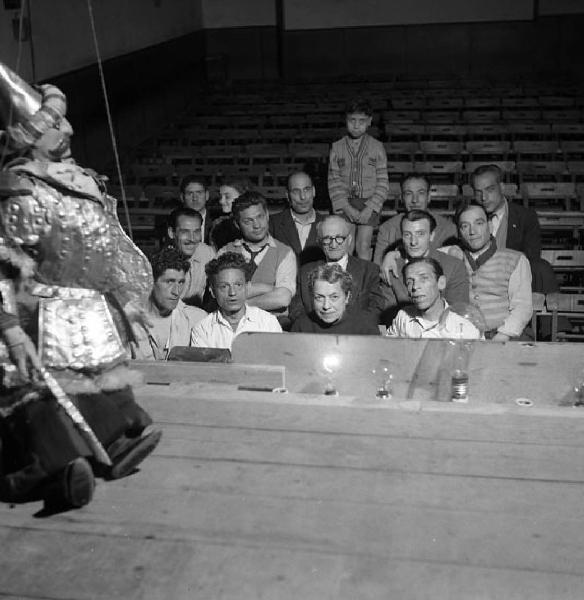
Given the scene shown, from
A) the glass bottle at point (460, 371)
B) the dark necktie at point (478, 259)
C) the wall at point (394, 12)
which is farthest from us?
the wall at point (394, 12)

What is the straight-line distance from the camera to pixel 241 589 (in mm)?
2168

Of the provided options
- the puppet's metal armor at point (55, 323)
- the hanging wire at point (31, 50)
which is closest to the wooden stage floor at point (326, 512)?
the puppet's metal armor at point (55, 323)

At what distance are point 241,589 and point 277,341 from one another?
1647mm

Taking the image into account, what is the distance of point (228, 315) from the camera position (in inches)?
162

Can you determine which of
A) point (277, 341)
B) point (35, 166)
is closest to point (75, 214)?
point (35, 166)

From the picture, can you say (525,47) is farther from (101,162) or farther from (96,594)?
(96,594)

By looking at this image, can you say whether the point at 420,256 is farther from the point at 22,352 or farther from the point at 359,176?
the point at 22,352

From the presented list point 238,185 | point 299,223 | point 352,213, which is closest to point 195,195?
point 238,185

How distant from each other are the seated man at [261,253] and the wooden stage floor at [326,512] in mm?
1621

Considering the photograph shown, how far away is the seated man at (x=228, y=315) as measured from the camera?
409 centimetres

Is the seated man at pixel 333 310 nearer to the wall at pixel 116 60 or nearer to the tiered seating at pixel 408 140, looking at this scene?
the tiered seating at pixel 408 140

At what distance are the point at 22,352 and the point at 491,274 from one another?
110 inches

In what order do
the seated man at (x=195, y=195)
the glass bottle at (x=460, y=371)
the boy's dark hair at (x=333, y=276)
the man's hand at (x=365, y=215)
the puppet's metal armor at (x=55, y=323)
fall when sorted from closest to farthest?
the puppet's metal armor at (x=55, y=323)
the glass bottle at (x=460, y=371)
the boy's dark hair at (x=333, y=276)
the seated man at (x=195, y=195)
the man's hand at (x=365, y=215)

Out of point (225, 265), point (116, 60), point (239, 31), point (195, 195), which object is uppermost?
point (239, 31)
